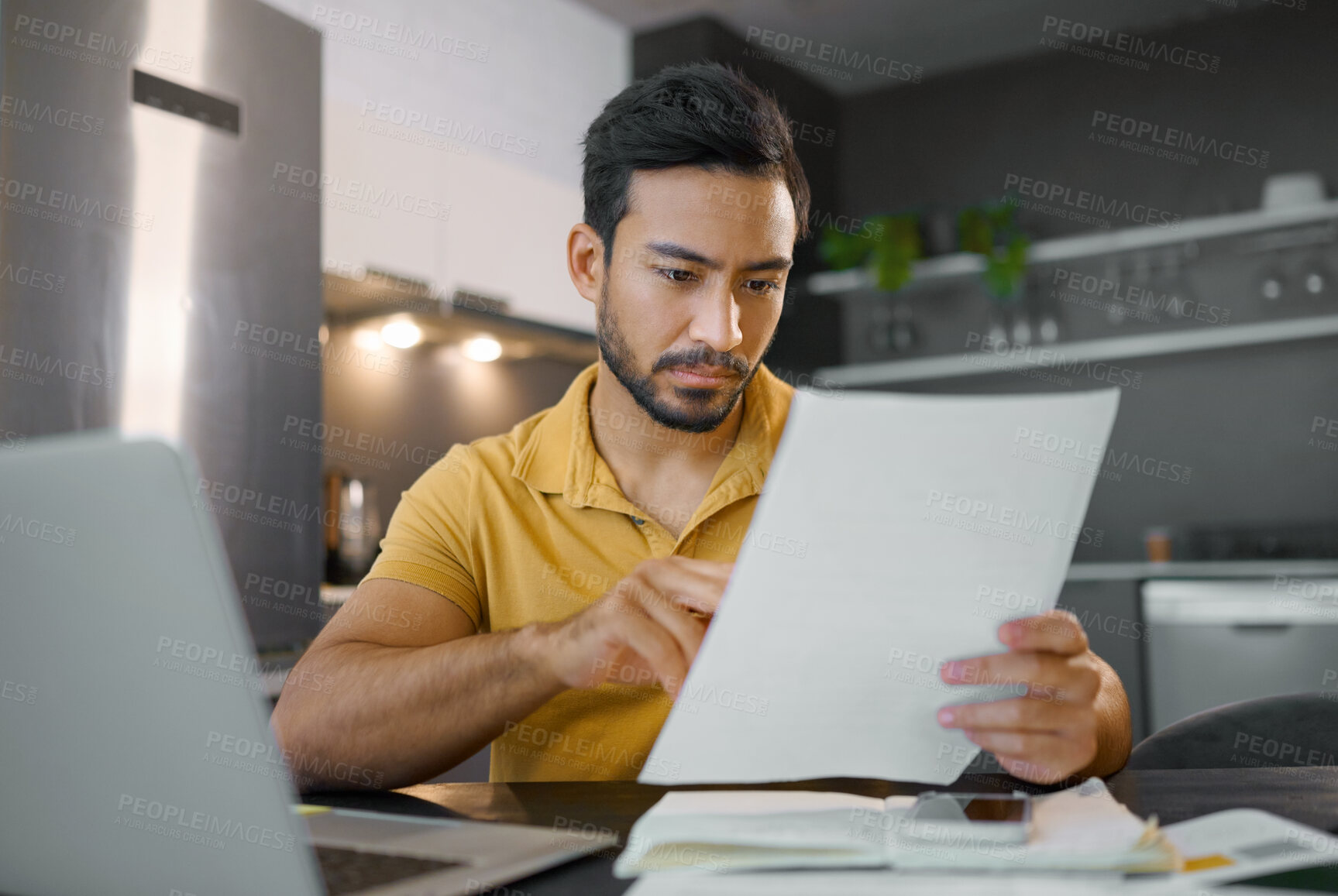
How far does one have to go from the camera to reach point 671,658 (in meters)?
0.82

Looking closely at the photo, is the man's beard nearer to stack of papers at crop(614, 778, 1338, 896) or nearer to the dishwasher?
stack of papers at crop(614, 778, 1338, 896)

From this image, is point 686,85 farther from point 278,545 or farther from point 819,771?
point 278,545

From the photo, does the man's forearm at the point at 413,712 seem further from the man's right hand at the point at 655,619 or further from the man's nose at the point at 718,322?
the man's nose at the point at 718,322

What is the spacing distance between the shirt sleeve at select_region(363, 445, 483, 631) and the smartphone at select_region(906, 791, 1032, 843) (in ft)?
2.35

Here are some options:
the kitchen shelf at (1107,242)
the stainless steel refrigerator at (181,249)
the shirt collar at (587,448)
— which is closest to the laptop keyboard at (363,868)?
the shirt collar at (587,448)

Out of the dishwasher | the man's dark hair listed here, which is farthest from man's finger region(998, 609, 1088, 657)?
the dishwasher

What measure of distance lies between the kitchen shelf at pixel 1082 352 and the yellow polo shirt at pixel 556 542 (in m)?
2.84

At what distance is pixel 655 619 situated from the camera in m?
0.83

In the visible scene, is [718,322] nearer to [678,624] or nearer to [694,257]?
[694,257]

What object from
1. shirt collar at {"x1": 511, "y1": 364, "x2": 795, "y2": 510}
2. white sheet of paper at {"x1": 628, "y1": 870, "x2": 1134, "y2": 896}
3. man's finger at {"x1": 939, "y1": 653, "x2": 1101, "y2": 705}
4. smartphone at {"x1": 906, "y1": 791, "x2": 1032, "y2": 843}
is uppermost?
shirt collar at {"x1": 511, "y1": 364, "x2": 795, "y2": 510}

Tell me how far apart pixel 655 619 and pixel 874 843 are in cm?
27

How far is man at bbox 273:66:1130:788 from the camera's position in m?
1.01

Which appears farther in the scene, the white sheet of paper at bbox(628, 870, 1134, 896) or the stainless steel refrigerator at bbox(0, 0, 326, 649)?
the stainless steel refrigerator at bbox(0, 0, 326, 649)

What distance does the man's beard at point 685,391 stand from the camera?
1.33m
